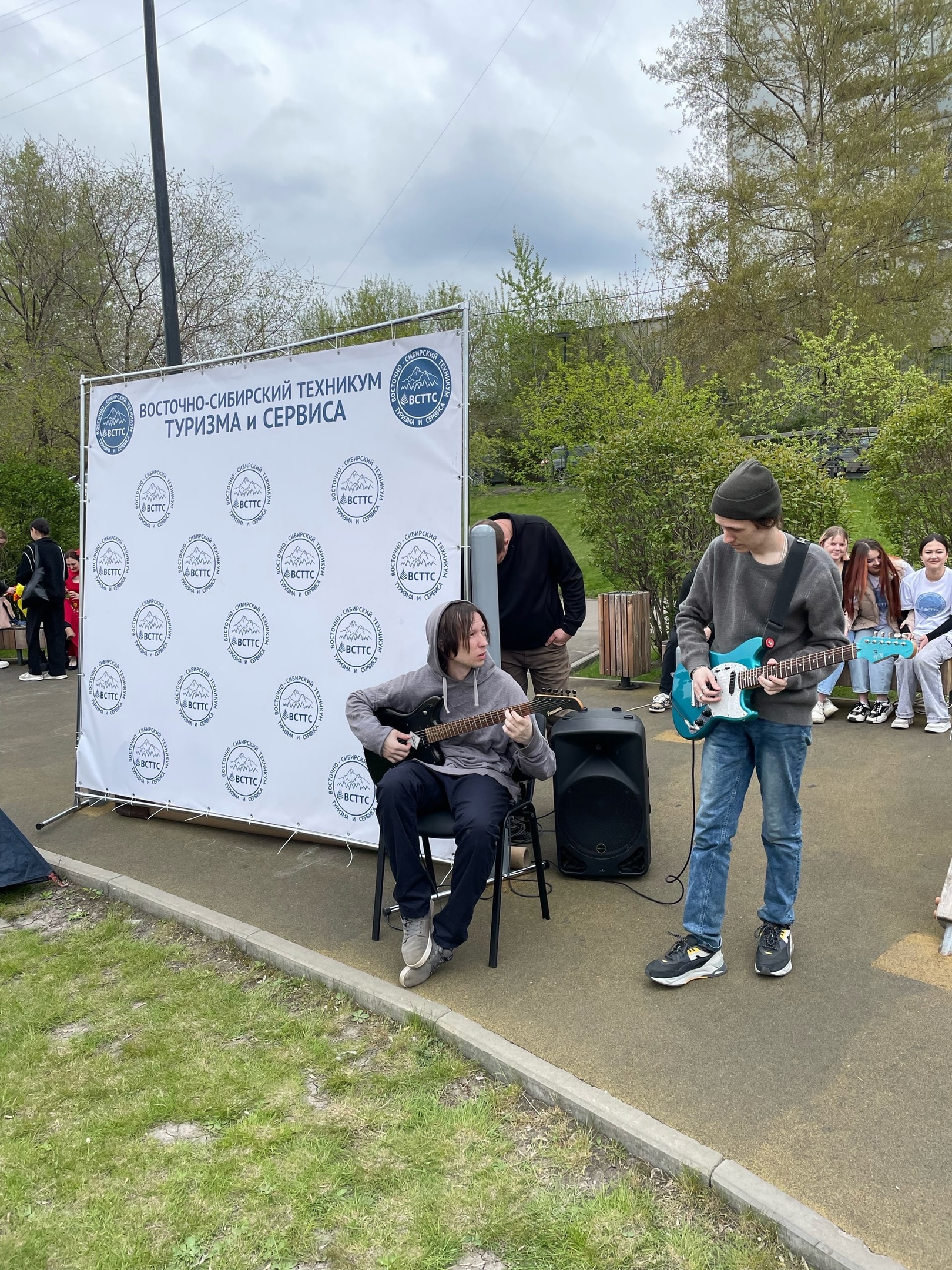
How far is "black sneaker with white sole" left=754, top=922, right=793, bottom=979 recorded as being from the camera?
147 inches

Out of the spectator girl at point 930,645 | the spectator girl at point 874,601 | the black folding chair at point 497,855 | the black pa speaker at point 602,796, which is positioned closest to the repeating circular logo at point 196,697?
the black folding chair at point 497,855

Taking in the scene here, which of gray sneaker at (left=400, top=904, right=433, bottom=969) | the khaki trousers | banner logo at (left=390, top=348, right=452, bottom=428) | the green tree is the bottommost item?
gray sneaker at (left=400, top=904, right=433, bottom=969)

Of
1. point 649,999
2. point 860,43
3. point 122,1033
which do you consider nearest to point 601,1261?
point 649,999

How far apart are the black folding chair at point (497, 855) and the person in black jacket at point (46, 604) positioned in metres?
9.03

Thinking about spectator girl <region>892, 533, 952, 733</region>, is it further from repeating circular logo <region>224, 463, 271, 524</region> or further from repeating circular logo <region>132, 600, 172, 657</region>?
repeating circular logo <region>132, 600, 172, 657</region>

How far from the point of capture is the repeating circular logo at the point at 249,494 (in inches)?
216

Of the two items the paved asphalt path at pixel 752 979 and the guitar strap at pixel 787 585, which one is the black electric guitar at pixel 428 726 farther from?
the guitar strap at pixel 787 585

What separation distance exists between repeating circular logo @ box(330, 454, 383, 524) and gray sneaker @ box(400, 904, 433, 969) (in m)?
2.12

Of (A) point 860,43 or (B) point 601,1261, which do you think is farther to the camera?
(A) point 860,43

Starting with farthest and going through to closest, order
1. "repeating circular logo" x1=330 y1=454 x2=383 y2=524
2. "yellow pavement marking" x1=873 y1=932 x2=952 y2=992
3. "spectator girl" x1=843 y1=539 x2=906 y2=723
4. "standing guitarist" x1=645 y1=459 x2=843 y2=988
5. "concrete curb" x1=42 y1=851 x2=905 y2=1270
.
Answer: "spectator girl" x1=843 y1=539 x2=906 y2=723, "repeating circular logo" x1=330 y1=454 x2=383 y2=524, "yellow pavement marking" x1=873 y1=932 x2=952 y2=992, "standing guitarist" x1=645 y1=459 x2=843 y2=988, "concrete curb" x1=42 y1=851 x2=905 y2=1270

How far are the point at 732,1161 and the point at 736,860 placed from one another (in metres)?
2.51

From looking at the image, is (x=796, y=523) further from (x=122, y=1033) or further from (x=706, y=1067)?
(x=122, y=1033)

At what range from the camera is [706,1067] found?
3184mm

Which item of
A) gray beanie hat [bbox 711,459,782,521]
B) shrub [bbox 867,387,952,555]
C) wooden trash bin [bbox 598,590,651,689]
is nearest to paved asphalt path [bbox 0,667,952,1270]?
gray beanie hat [bbox 711,459,782,521]
